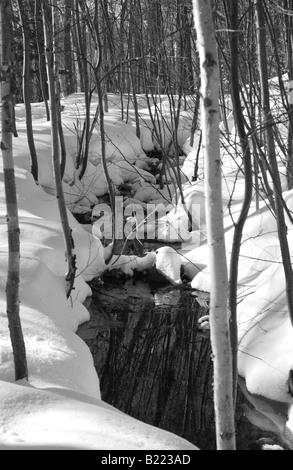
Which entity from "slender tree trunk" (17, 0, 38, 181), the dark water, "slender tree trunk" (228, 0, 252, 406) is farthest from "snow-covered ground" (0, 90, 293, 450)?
the dark water

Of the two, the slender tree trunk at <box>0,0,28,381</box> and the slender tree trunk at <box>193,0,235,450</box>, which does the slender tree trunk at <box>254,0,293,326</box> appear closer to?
the slender tree trunk at <box>193,0,235,450</box>

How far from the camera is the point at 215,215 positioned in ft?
9.34

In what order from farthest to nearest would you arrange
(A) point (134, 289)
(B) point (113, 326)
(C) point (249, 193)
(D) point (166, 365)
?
(A) point (134, 289) < (B) point (113, 326) < (D) point (166, 365) < (C) point (249, 193)

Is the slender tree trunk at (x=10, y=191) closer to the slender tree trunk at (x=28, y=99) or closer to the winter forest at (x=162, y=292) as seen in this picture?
the winter forest at (x=162, y=292)

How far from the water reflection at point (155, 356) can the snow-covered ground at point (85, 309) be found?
364mm

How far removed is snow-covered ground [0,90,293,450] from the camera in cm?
345

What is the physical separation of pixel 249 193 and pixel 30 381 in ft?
6.69

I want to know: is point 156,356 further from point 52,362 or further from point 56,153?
point 56,153

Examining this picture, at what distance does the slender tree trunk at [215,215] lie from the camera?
281cm

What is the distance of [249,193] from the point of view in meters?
3.94

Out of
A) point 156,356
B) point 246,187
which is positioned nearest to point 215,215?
point 246,187

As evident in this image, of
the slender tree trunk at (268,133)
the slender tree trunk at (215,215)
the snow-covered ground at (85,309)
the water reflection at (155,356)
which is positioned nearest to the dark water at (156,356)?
the water reflection at (155,356)
